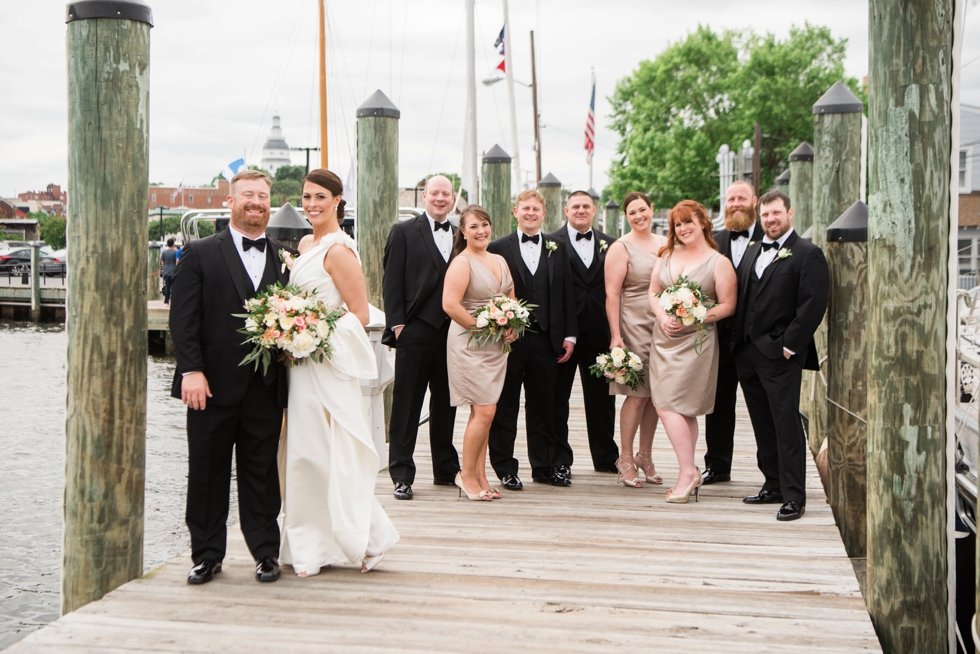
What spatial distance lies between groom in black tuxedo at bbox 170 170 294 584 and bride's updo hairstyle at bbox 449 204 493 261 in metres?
1.58

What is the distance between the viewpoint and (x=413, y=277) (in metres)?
6.14

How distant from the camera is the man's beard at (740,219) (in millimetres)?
6219

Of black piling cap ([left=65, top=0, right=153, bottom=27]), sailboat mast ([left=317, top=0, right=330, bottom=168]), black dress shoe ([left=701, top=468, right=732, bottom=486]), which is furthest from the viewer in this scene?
sailboat mast ([left=317, top=0, right=330, bottom=168])

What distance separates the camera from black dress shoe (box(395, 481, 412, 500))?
6.06 m

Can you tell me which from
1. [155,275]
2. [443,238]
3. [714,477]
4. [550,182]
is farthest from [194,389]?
[155,275]

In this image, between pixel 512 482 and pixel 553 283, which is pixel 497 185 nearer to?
pixel 553 283

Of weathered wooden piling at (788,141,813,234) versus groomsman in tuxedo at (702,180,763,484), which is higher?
weathered wooden piling at (788,141,813,234)

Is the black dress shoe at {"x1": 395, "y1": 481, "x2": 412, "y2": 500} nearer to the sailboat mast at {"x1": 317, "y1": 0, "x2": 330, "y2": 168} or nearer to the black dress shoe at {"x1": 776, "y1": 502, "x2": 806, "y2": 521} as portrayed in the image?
the black dress shoe at {"x1": 776, "y1": 502, "x2": 806, "y2": 521}

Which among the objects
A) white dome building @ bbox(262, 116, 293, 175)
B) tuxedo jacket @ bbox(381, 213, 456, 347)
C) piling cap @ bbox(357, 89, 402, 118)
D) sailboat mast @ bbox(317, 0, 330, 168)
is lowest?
tuxedo jacket @ bbox(381, 213, 456, 347)

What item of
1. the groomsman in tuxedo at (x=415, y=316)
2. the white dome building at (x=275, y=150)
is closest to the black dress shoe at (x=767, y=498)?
the groomsman in tuxedo at (x=415, y=316)

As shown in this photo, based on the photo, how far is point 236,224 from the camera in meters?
4.37

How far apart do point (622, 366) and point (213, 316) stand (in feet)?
9.51

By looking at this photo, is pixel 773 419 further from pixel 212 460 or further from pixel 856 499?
pixel 212 460

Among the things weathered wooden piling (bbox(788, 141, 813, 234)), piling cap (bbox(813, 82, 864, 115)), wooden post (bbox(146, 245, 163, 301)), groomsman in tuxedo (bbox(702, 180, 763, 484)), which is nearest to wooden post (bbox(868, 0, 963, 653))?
groomsman in tuxedo (bbox(702, 180, 763, 484))
